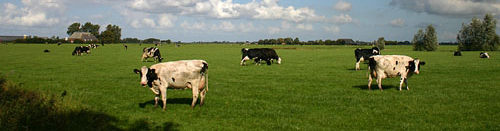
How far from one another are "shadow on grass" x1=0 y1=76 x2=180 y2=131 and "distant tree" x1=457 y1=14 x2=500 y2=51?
315 feet

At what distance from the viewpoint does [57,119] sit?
363 inches

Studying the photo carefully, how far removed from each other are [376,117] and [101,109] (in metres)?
8.68

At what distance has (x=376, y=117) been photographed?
1002 centimetres

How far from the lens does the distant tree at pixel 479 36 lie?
274 feet

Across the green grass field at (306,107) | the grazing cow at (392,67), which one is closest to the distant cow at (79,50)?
the green grass field at (306,107)

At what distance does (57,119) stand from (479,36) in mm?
99263

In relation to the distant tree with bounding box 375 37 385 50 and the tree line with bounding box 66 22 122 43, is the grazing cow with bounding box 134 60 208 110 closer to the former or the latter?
the distant tree with bounding box 375 37 385 50

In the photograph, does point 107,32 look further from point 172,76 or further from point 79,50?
point 172,76

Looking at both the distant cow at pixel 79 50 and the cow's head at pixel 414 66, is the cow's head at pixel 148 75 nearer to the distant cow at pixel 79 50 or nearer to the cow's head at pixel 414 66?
the cow's head at pixel 414 66

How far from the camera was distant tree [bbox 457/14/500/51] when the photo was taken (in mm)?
83625

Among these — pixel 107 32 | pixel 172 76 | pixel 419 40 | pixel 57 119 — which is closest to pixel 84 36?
pixel 107 32

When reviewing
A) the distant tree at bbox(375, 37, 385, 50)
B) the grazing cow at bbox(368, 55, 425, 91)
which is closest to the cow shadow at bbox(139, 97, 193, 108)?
the grazing cow at bbox(368, 55, 425, 91)

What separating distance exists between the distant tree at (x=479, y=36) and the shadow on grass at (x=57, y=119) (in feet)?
315

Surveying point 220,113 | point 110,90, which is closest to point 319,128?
point 220,113
